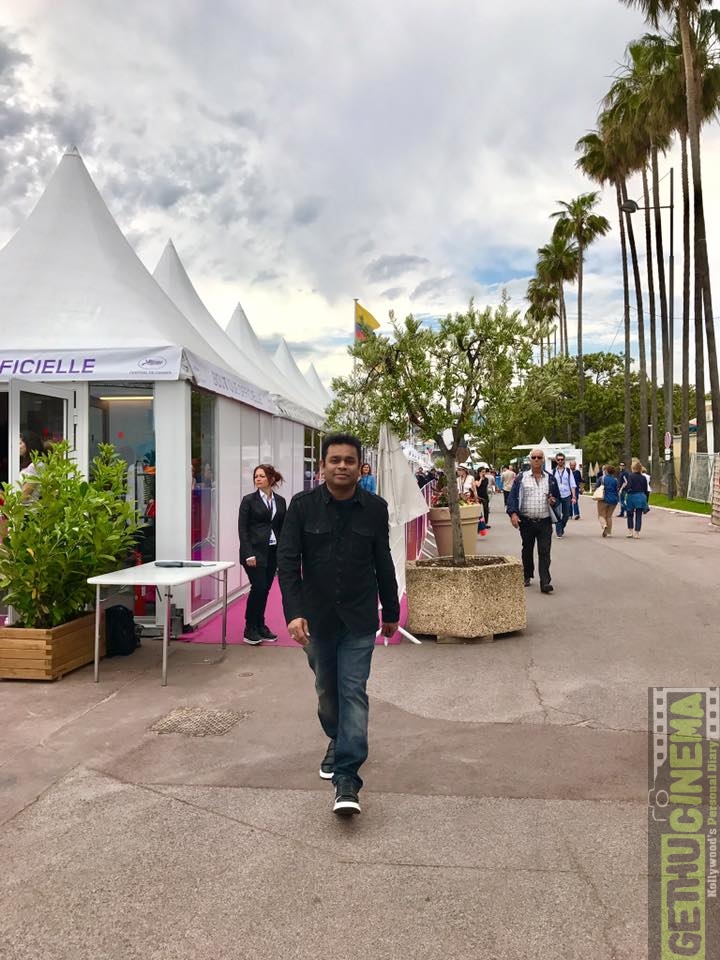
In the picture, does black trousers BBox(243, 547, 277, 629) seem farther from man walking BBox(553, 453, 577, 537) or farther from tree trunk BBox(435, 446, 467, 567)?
man walking BBox(553, 453, 577, 537)

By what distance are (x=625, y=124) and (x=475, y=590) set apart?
110ft

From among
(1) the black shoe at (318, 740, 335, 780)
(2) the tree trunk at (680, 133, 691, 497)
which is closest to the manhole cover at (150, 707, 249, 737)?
(1) the black shoe at (318, 740, 335, 780)

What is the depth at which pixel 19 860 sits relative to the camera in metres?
3.60

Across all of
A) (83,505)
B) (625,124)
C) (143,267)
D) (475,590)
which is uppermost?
(625,124)

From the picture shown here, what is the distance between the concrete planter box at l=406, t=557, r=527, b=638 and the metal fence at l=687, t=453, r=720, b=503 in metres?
25.8

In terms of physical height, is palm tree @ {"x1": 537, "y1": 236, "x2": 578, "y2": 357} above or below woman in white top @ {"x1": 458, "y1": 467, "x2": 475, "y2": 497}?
above

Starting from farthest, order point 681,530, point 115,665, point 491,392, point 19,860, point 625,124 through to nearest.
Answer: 1. point 625,124
2. point 681,530
3. point 491,392
4. point 115,665
5. point 19,860

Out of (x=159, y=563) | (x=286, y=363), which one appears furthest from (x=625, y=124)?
(x=159, y=563)

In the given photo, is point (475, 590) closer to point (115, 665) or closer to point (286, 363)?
point (115, 665)

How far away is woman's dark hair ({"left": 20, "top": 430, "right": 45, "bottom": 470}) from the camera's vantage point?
8.14 m

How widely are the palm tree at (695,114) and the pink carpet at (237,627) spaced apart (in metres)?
21.1

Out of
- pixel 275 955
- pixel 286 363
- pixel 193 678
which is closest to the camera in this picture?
pixel 275 955

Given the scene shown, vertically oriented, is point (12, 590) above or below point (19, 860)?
above

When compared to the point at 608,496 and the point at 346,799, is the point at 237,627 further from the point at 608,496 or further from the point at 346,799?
the point at 608,496
